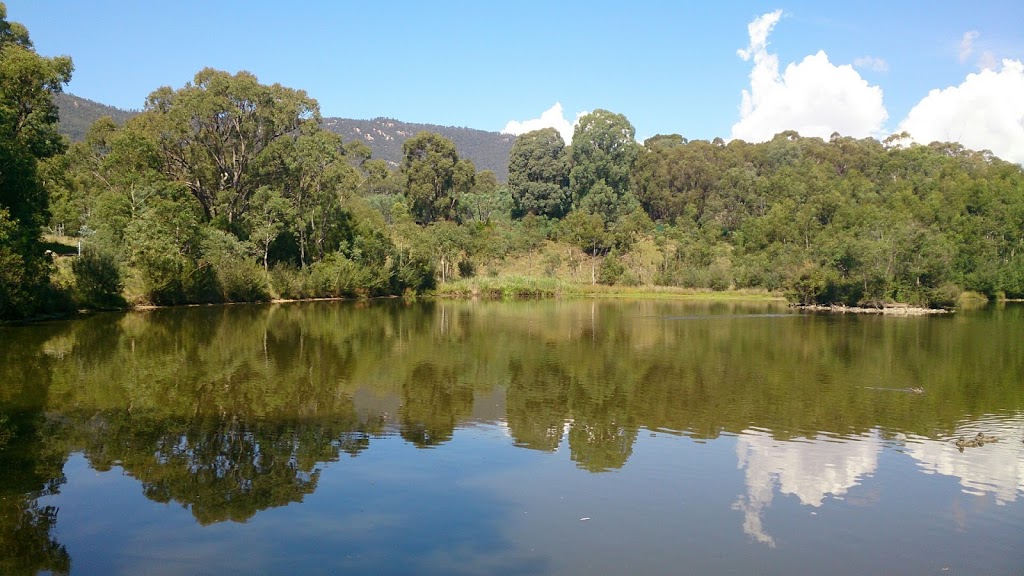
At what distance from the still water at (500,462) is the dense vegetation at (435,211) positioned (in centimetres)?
1343

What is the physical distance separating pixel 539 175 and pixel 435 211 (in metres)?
14.1

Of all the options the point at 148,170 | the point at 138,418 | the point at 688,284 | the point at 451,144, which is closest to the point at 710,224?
the point at 688,284

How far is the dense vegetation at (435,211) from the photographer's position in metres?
34.1

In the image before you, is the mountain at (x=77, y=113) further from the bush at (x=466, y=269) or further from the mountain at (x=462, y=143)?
the bush at (x=466, y=269)

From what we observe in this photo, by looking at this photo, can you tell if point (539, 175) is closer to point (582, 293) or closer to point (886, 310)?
point (582, 293)

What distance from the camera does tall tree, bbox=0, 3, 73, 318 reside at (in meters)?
25.3

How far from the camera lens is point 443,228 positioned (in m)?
59.4

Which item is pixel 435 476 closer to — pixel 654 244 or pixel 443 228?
pixel 443 228

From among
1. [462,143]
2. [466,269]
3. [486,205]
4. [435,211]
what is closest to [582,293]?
[466,269]

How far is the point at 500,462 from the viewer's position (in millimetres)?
10680

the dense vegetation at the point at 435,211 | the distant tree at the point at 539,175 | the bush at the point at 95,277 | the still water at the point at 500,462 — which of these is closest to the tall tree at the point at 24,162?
the dense vegetation at the point at 435,211

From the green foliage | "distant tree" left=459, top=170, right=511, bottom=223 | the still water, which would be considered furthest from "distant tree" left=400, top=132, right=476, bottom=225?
the still water

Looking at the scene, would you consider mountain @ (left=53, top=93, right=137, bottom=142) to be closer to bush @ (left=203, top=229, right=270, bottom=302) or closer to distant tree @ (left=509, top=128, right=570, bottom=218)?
distant tree @ (left=509, top=128, right=570, bottom=218)

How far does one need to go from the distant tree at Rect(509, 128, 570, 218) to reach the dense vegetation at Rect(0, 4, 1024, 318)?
25cm
